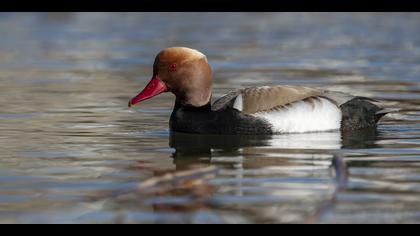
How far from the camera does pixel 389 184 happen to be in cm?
693

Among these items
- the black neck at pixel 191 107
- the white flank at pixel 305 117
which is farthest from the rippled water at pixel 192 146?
the black neck at pixel 191 107

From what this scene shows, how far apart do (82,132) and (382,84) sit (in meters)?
5.11

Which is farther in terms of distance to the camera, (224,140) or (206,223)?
(224,140)

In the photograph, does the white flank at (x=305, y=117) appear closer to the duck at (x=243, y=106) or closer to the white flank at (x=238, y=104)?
the duck at (x=243, y=106)

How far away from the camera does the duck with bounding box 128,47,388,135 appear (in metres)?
9.52

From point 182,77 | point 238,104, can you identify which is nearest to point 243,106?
point 238,104

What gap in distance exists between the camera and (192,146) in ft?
29.5

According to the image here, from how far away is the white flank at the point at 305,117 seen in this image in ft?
31.5

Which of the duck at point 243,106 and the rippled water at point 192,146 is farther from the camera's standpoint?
the duck at point 243,106

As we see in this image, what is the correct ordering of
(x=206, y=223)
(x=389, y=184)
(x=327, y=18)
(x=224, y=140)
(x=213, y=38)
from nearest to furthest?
(x=206, y=223) → (x=389, y=184) → (x=224, y=140) → (x=213, y=38) → (x=327, y=18)

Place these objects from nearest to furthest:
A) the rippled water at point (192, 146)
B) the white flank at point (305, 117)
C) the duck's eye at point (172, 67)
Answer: the rippled water at point (192, 146), the white flank at point (305, 117), the duck's eye at point (172, 67)

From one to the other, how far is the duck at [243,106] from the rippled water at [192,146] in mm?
169
